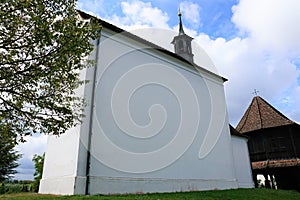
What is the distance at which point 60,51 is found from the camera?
448 cm

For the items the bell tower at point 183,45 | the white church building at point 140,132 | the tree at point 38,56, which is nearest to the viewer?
the tree at point 38,56

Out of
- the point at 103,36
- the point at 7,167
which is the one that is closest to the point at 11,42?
the point at 103,36

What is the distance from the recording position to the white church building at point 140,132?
6.93 meters

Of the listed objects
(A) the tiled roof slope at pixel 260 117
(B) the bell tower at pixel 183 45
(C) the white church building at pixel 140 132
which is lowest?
(C) the white church building at pixel 140 132

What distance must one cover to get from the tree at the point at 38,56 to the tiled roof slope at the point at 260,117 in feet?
53.7

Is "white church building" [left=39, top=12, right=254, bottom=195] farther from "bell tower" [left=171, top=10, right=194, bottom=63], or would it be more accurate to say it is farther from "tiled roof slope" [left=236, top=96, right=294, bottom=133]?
"tiled roof slope" [left=236, top=96, right=294, bottom=133]

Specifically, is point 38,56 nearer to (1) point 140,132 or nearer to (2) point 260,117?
(1) point 140,132

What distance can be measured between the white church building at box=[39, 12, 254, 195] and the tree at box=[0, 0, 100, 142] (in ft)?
6.89

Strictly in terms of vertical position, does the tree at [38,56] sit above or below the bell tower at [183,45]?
below

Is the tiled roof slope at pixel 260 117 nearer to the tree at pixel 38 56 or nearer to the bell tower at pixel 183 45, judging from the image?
the bell tower at pixel 183 45

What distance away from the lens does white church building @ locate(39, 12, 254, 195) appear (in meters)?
6.93

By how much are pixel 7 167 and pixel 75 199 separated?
18720 millimetres

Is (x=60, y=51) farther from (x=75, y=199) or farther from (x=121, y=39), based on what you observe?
(x=121, y=39)

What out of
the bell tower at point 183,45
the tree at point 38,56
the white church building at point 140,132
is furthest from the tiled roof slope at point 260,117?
the tree at point 38,56
